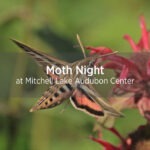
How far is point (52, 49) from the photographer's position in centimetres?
138

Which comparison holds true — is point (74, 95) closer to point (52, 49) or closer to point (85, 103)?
point (85, 103)

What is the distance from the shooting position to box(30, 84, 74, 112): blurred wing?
1017 millimetres

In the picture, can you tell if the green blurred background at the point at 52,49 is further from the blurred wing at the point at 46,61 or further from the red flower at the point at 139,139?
the red flower at the point at 139,139

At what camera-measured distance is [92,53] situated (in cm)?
106

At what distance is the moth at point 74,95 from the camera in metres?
1.02

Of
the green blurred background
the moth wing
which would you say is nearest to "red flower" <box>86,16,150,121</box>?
the moth wing

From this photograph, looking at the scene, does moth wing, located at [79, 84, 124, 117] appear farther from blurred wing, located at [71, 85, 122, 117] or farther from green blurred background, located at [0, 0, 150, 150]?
green blurred background, located at [0, 0, 150, 150]

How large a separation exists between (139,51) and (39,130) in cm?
37

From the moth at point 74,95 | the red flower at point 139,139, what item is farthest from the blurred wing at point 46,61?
the red flower at point 139,139

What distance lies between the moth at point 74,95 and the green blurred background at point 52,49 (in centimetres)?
9

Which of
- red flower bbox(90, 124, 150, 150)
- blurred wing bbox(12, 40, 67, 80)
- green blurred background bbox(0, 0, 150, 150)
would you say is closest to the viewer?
red flower bbox(90, 124, 150, 150)

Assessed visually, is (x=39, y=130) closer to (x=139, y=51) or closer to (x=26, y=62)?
(x=26, y=62)

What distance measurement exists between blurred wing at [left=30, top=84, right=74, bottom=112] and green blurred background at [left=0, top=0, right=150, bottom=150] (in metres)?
0.10

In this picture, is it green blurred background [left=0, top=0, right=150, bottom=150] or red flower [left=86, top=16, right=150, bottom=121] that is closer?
red flower [left=86, top=16, right=150, bottom=121]
